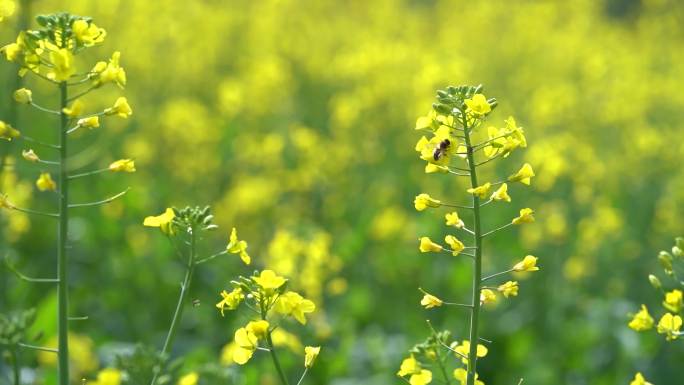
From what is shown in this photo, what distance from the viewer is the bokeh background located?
4969 mm

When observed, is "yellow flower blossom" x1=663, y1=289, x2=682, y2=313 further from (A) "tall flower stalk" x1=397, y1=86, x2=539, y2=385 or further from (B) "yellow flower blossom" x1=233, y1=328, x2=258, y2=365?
(B) "yellow flower blossom" x1=233, y1=328, x2=258, y2=365

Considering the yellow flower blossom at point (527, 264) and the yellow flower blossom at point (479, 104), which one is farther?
the yellow flower blossom at point (527, 264)

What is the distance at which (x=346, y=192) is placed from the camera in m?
7.14

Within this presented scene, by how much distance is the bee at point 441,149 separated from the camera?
7.06ft

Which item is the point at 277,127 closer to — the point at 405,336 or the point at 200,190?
the point at 200,190

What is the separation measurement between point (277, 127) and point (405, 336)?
379 centimetres

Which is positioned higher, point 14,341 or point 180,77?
point 14,341

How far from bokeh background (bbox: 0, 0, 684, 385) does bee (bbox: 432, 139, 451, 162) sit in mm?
1002

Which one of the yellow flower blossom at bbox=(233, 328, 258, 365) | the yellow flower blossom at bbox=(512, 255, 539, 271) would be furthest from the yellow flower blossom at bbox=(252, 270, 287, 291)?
the yellow flower blossom at bbox=(512, 255, 539, 271)

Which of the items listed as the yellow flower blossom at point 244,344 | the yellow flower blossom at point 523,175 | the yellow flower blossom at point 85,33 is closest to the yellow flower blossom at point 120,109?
the yellow flower blossom at point 85,33

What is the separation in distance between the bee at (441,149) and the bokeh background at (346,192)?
100 cm

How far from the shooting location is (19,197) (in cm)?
482

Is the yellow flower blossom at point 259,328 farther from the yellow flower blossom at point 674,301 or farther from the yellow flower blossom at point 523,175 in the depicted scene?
the yellow flower blossom at point 674,301

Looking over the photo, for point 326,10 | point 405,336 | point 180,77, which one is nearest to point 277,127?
point 180,77
